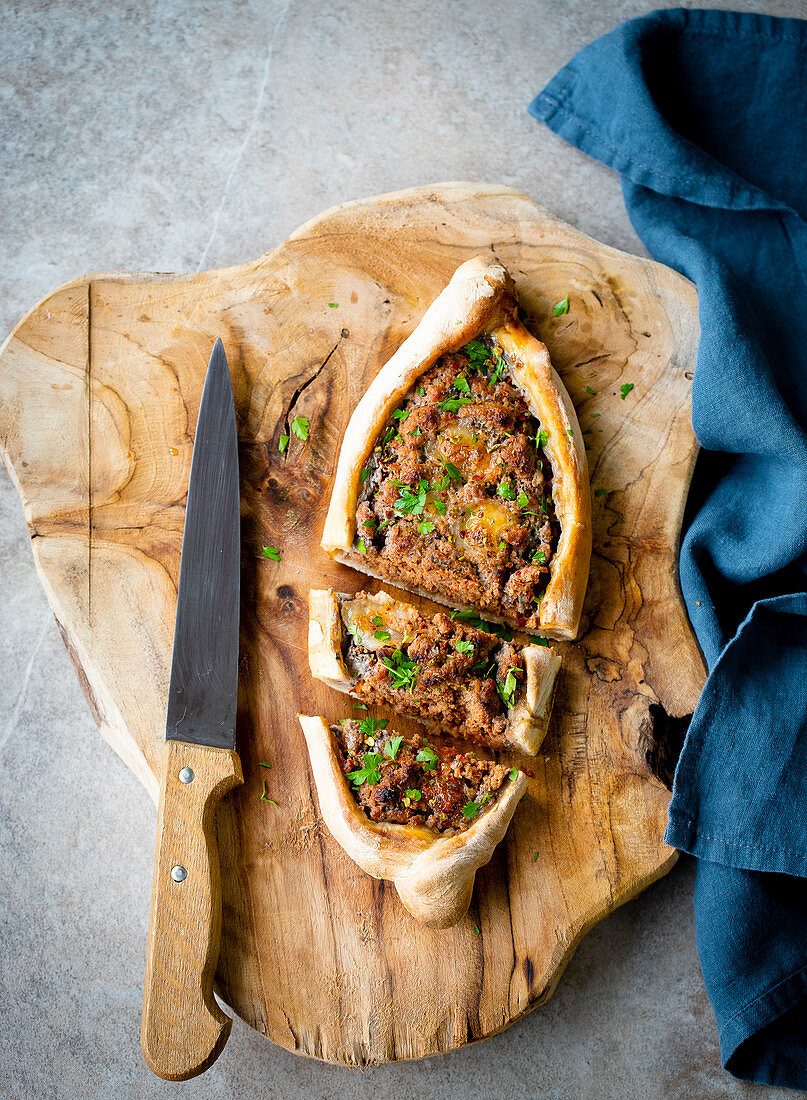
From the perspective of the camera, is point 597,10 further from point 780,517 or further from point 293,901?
point 293,901

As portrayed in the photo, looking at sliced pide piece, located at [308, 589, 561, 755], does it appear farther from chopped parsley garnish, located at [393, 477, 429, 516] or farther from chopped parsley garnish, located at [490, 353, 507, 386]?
chopped parsley garnish, located at [490, 353, 507, 386]

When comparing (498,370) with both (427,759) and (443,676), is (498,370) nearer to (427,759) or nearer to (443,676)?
(443,676)

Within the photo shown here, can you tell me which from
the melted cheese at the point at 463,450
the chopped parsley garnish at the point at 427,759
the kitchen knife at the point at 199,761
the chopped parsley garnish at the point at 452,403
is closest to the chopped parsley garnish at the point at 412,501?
the melted cheese at the point at 463,450

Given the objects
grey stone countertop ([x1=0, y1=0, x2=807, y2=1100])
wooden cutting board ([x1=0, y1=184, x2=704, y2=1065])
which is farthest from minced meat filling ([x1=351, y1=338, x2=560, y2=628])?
grey stone countertop ([x1=0, y1=0, x2=807, y2=1100])

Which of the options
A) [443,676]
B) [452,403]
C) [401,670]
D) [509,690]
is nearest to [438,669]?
[443,676]

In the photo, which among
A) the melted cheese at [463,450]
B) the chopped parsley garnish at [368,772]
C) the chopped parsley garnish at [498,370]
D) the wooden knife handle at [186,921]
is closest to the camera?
the wooden knife handle at [186,921]

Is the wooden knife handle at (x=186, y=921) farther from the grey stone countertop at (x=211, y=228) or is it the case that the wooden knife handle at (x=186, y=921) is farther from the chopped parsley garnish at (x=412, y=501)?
the chopped parsley garnish at (x=412, y=501)

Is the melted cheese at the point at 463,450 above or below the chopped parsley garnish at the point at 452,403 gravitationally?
below
